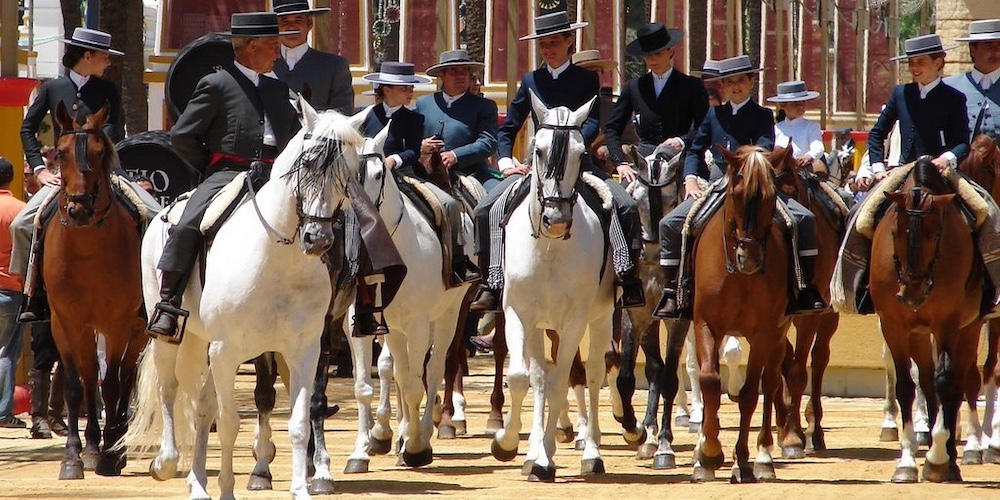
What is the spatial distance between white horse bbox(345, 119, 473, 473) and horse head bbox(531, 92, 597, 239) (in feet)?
4.57

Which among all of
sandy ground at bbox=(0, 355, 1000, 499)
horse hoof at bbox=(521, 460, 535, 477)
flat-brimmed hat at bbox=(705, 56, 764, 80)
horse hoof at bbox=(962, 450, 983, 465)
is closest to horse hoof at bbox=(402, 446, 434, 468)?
sandy ground at bbox=(0, 355, 1000, 499)

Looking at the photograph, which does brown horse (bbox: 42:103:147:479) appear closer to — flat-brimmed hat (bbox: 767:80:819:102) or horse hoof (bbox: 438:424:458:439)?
horse hoof (bbox: 438:424:458:439)

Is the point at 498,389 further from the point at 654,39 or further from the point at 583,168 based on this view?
the point at 654,39

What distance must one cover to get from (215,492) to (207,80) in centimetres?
290

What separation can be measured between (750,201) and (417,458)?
11.4 ft

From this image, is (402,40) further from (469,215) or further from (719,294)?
(719,294)

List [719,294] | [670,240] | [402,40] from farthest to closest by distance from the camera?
[402,40] → [670,240] → [719,294]

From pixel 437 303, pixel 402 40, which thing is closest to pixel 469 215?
pixel 437 303

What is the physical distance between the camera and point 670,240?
46.9ft

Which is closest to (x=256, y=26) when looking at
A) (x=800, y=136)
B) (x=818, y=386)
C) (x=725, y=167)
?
(x=725, y=167)

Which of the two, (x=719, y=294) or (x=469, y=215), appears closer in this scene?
(x=719, y=294)

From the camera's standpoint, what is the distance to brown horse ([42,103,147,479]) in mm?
13742

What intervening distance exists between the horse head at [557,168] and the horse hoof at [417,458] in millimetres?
2291

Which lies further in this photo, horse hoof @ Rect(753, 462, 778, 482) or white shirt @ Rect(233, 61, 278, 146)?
horse hoof @ Rect(753, 462, 778, 482)
